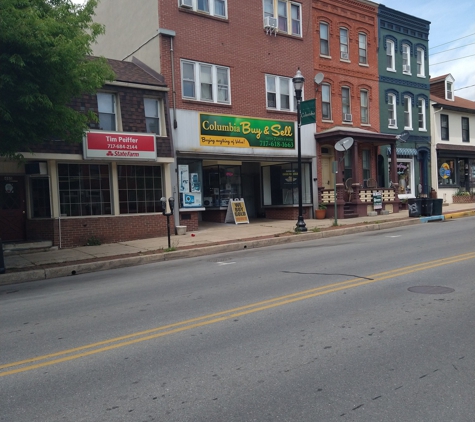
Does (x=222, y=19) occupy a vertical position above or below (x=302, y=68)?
above

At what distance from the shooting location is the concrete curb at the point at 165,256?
10820 millimetres

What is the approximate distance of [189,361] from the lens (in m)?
4.67

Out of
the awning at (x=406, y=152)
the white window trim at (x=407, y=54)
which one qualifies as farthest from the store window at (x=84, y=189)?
the white window trim at (x=407, y=54)

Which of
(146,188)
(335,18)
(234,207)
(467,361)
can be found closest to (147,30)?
(146,188)

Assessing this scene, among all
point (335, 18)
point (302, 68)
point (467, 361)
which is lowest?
point (467, 361)

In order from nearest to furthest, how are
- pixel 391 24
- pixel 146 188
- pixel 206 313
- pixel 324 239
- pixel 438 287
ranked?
1. pixel 206 313
2. pixel 438 287
3. pixel 324 239
4. pixel 146 188
5. pixel 391 24

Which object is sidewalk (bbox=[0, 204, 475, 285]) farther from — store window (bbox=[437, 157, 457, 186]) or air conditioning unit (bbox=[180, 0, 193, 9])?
store window (bbox=[437, 157, 457, 186])

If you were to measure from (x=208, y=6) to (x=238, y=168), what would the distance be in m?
6.99

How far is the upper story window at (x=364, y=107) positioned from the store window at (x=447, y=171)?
25.4ft

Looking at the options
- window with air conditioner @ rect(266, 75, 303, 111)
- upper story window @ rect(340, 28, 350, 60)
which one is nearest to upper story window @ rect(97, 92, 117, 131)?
window with air conditioner @ rect(266, 75, 303, 111)

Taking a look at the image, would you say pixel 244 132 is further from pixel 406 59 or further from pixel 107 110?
pixel 406 59

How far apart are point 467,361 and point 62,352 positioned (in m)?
4.19

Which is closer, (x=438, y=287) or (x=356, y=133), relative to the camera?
(x=438, y=287)

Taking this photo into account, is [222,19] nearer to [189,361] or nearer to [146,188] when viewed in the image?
[146,188]
